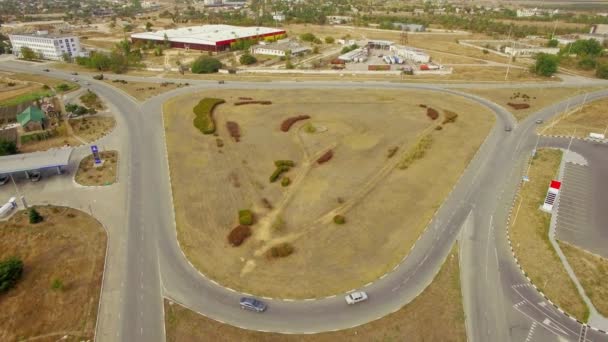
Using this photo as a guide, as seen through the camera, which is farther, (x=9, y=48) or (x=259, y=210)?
(x=9, y=48)

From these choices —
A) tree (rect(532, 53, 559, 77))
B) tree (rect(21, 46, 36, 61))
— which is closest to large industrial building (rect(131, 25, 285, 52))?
tree (rect(21, 46, 36, 61))

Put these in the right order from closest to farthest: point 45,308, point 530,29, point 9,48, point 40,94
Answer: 1. point 45,308
2. point 40,94
3. point 9,48
4. point 530,29

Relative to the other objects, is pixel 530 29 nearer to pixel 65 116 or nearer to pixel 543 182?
pixel 543 182

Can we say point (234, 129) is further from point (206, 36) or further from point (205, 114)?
point (206, 36)

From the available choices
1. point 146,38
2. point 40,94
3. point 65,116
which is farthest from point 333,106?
point 146,38

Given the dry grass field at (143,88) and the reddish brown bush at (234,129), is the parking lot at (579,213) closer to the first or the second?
the reddish brown bush at (234,129)

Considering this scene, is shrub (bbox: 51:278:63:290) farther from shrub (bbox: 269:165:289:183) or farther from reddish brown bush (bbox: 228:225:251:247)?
shrub (bbox: 269:165:289:183)

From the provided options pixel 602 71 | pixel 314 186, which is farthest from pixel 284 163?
pixel 602 71
